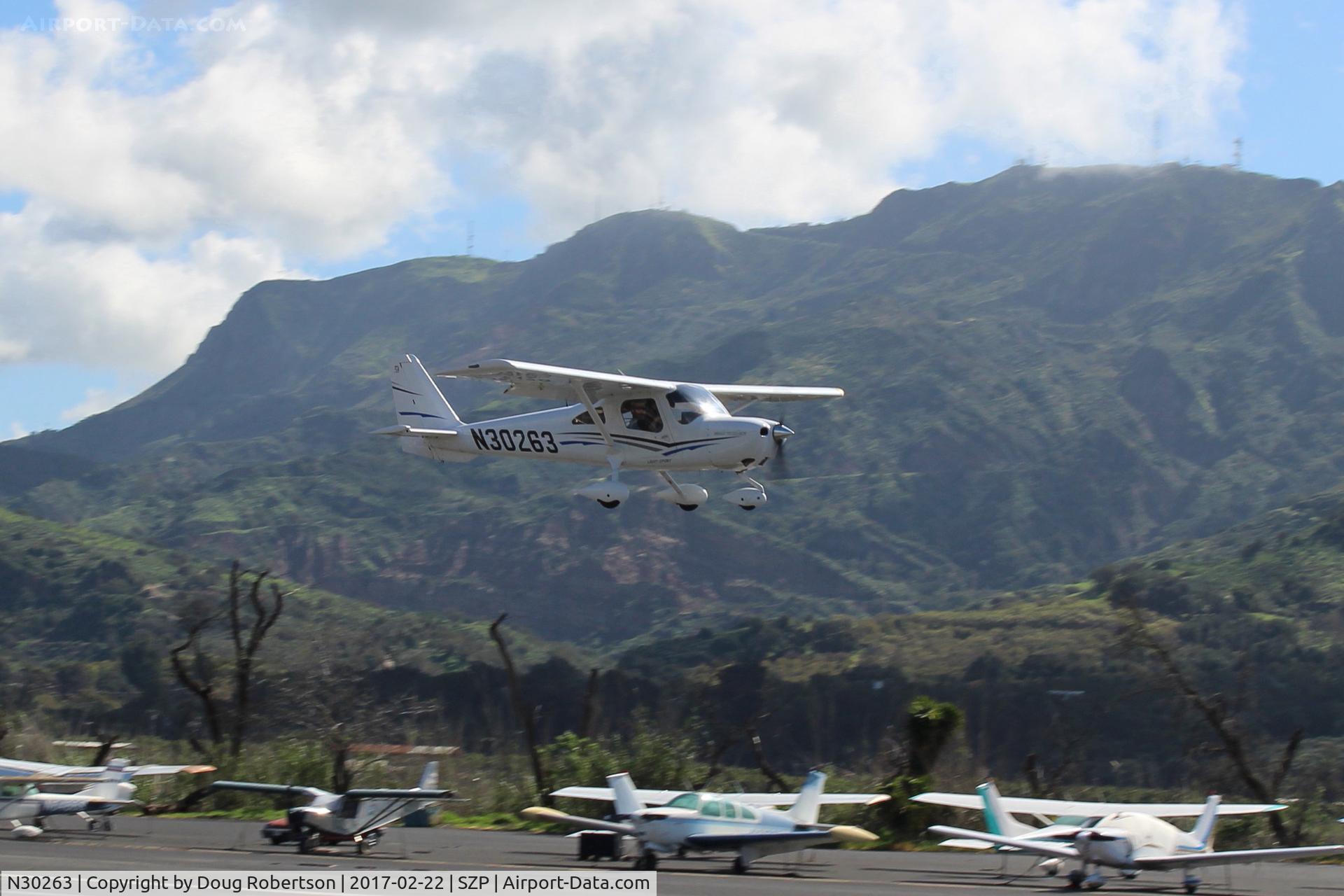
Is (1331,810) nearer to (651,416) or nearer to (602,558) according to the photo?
(651,416)

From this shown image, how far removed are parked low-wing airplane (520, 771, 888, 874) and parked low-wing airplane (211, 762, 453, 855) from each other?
8.15ft

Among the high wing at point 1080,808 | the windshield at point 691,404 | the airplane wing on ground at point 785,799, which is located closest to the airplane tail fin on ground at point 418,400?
the windshield at point 691,404

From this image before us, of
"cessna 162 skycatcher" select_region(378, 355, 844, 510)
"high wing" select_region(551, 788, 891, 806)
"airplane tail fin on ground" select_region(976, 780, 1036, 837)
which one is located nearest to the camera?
"airplane tail fin on ground" select_region(976, 780, 1036, 837)

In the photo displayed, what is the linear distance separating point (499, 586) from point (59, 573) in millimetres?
Result: 58176

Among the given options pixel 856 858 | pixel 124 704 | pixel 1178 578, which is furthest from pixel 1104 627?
pixel 856 858

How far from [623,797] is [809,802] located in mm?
2487

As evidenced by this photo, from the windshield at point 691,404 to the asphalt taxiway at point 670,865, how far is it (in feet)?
28.0

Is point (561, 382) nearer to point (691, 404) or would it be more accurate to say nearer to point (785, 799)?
point (691, 404)

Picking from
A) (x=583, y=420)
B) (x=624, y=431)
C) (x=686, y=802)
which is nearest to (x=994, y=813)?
(x=686, y=802)

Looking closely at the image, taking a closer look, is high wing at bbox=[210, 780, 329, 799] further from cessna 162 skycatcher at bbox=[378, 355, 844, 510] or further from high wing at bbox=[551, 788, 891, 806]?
cessna 162 skycatcher at bbox=[378, 355, 844, 510]

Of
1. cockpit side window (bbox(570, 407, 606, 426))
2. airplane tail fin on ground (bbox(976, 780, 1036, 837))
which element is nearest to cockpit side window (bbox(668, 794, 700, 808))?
airplane tail fin on ground (bbox(976, 780, 1036, 837))

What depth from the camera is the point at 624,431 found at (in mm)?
30250

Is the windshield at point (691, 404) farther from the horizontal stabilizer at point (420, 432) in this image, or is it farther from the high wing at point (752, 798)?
the high wing at point (752, 798)

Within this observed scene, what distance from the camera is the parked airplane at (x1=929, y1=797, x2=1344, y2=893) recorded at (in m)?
18.1
